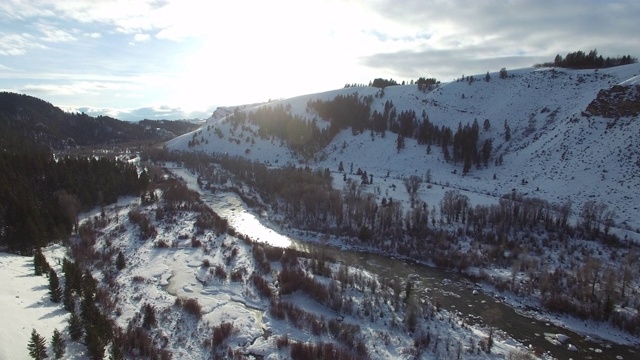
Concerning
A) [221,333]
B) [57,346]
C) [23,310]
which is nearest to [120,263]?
[23,310]

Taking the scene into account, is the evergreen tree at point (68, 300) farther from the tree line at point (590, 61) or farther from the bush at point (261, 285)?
the tree line at point (590, 61)

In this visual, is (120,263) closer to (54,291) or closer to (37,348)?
(54,291)

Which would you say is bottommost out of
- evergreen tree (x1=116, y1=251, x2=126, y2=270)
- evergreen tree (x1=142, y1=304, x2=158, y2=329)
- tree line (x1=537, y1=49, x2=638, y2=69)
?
evergreen tree (x1=142, y1=304, x2=158, y2=329)

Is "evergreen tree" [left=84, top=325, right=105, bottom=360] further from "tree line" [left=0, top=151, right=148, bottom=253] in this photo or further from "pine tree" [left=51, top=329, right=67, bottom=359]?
"tree line" [left=0, top=151, right=148, bottom=253]

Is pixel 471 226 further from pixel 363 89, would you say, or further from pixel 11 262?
pixel 363 89

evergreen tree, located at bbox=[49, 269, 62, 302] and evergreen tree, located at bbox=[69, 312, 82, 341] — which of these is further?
evergreen tree, located at bbox=[49, 269, 62, 302]

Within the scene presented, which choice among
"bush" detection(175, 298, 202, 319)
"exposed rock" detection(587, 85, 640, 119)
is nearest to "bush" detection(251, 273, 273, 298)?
"bush" detection(175, 298, 202, 319)

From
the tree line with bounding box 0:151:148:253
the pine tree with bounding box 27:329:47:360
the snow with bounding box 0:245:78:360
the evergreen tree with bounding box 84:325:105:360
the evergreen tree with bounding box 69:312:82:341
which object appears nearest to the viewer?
the pine tree with bounding box 27:329:47:360
